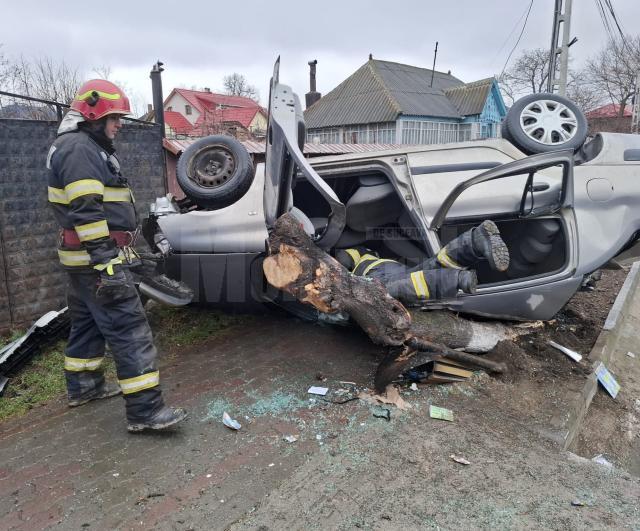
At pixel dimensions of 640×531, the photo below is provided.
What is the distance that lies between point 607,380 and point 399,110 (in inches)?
927

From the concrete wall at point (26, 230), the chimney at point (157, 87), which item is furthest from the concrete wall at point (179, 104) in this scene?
the concrete wall at point (26, 230)

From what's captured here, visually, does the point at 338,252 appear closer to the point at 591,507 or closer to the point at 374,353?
the point at 374,353

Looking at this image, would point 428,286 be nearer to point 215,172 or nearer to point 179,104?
point 215,172

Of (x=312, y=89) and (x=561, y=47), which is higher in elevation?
(x=312, y=89)

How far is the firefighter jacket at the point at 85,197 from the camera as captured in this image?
2.47m

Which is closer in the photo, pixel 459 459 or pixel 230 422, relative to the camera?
pixel 459 459

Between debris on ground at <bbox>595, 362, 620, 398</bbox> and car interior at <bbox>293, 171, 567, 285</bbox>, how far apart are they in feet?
2.74

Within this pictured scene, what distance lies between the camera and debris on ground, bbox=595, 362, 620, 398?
3.55 meters

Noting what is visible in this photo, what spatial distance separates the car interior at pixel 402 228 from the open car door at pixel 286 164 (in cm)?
52

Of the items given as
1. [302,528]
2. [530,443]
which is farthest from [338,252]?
[302,528]

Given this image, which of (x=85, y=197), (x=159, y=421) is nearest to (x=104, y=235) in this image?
(x=85, y=197)

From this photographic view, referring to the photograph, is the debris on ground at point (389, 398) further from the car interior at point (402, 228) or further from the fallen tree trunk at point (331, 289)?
the car interior at point (402, 228)

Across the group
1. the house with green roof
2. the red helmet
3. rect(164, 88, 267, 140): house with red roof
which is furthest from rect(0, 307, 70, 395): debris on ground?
rect(164, 88, 267, 140): house with red roof

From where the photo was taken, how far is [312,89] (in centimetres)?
3316
